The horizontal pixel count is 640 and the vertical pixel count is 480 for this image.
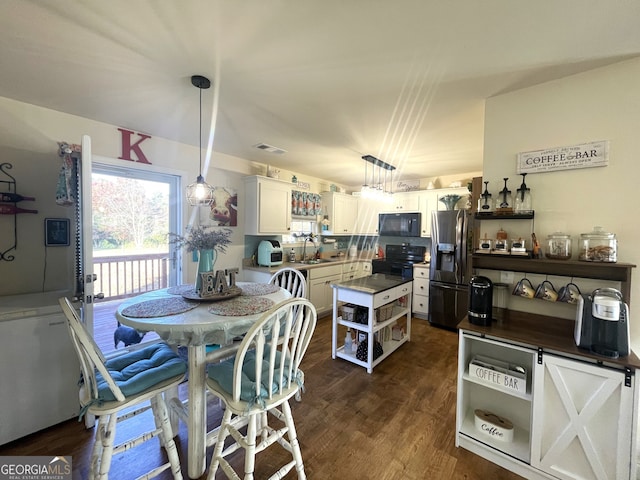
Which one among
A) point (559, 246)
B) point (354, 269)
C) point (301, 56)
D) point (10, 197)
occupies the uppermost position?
point (301, 56)

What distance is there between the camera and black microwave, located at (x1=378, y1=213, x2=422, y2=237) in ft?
15.0

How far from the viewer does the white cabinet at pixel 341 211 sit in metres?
4.96

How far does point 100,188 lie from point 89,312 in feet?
4.92

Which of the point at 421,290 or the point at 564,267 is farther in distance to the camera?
the point at 421,290

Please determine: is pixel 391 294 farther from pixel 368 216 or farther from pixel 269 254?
pixel 368 216

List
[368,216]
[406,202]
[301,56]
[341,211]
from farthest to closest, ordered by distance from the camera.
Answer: [368,216]
[341,211]
[406,202]
[301,56]

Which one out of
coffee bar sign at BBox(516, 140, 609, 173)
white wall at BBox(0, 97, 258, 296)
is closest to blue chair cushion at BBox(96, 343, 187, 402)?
white wall at BBox(0, 97, 258, 296)

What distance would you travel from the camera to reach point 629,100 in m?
1.53

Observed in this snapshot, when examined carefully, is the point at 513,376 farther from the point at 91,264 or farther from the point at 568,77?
the point at 91,264

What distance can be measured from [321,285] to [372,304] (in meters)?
1.65

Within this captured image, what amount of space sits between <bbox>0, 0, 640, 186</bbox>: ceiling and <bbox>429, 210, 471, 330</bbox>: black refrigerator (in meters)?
1.43

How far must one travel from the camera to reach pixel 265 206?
375 cm

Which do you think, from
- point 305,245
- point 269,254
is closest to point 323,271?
point 305,245

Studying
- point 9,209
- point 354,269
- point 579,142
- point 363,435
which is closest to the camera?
point 579,142
